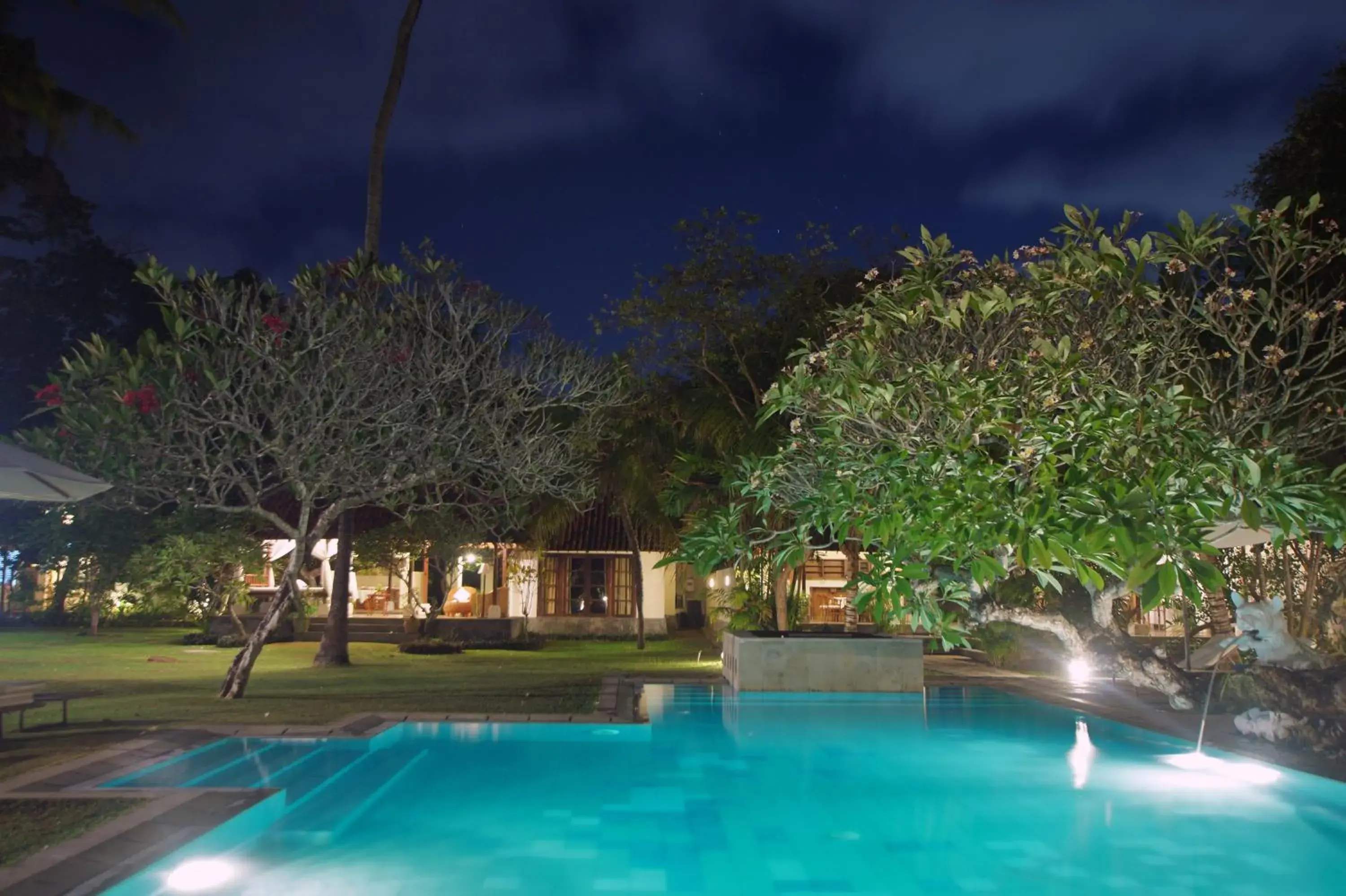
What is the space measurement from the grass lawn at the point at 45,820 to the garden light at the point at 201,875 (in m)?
0.62

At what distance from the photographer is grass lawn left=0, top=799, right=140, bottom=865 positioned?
595 centimetres

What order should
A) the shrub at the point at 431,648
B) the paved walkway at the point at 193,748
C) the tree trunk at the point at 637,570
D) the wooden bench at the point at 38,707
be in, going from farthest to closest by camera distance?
the tree trunk at the point at 637,570 → the shrub at the point at 431,648 → the wooden bench at the point at 38,707 → the paved walkway at the point at 193,748

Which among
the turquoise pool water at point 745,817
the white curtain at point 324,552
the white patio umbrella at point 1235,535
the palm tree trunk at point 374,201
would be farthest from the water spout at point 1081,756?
the white curtain at point 324,552

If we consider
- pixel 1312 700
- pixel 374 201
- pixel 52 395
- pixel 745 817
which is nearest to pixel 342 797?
pixel 745 817

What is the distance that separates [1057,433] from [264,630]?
33.9 feet

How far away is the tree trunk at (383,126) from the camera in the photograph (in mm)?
19281

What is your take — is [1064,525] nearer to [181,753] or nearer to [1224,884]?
[1224,884]

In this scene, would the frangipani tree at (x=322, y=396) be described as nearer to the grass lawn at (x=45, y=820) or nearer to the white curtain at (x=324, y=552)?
the grass lawn at (x=45, y=820)

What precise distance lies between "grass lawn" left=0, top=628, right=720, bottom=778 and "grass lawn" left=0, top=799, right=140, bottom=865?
156 centimetres

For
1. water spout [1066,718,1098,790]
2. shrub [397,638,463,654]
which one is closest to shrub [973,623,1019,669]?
water spout [1066,718,1098,790]

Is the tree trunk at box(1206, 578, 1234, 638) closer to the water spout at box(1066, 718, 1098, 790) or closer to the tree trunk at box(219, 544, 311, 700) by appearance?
the water spout at box(1066, 718, 1098, 790)

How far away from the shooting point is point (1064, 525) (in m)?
5.99

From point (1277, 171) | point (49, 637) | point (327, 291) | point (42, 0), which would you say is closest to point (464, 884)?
point (327, 291)

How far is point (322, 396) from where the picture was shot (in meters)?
12.8
